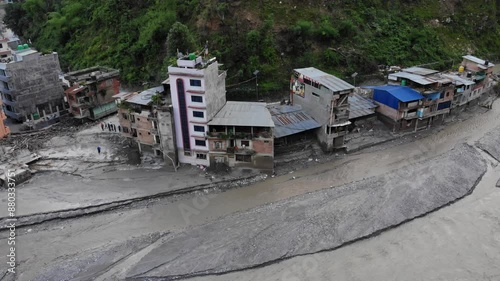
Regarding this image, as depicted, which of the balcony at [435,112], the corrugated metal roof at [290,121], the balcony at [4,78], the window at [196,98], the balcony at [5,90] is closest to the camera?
the window at [196,98]

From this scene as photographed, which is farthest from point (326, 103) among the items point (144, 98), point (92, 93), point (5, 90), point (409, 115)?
point (5, 90)

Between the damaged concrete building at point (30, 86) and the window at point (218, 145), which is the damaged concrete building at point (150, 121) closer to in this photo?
the window at point (218, 145)

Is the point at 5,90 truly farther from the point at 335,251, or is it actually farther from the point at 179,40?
the point at 335,251

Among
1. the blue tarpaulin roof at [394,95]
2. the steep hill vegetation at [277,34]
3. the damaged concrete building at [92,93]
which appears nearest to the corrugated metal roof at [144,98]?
the steep hill vegetation at [277,34]

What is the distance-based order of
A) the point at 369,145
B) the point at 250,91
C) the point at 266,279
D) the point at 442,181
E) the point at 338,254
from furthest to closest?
the point at 250,91 < the point at 369,145 < the point at 442,181 < the point at 338,254 < the point at 266,279

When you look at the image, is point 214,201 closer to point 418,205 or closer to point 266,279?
point 266,279

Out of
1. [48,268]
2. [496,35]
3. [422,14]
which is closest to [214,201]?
[48,268]

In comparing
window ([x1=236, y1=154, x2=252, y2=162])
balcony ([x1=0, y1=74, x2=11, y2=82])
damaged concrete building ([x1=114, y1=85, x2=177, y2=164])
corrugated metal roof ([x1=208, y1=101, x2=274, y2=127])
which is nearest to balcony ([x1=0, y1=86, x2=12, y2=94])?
balcony ([x1=0, y1=74, x2=11, y2=82])

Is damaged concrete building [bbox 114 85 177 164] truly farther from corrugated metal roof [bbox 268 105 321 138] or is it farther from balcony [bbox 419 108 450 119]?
balcony [bbox 419 108 450 119]
